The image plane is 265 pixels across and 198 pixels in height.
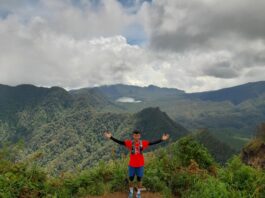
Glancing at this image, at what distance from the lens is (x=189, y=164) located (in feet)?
52.1

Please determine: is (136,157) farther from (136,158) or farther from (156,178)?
(156,178)

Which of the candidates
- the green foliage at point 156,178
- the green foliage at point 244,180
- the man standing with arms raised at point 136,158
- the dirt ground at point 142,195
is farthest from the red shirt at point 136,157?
the green foliage at point 244,180

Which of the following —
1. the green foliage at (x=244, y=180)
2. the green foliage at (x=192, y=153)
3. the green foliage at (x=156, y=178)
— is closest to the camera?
the green foliage at (x=244, y=180)

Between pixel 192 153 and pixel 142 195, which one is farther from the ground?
pixel 192 153

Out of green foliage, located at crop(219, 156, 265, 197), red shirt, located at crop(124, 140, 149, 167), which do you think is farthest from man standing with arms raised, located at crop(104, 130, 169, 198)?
green foliage, located at crop(219, 156, 265, 197)

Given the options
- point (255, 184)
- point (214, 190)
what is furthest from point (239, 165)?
point (214, 190)

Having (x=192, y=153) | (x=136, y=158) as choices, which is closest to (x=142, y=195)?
(x=136, y=158)

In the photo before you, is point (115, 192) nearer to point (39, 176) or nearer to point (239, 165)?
point (39, 176)

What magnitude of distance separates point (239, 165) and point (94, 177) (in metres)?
6.53

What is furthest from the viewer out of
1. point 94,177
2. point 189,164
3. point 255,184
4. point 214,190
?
point 189,164

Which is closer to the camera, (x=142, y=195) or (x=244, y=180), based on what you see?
(x=244, y=180)

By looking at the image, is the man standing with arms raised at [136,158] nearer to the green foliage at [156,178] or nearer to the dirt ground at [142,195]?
the dirt ground at [142,195]

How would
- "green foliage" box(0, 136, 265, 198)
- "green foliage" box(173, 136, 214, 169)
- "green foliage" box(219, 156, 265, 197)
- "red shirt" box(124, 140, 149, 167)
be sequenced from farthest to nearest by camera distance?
1. "green foliage" box(173, 136, 214, 169)
2. "red shirt" box(124, 140, 149, 167)
3. "green foliage" box(0, 136, 265, 198)
4. "green foliage" box(219, 156, 265, 197)

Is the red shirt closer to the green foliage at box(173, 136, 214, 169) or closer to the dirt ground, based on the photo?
the dirt ground
